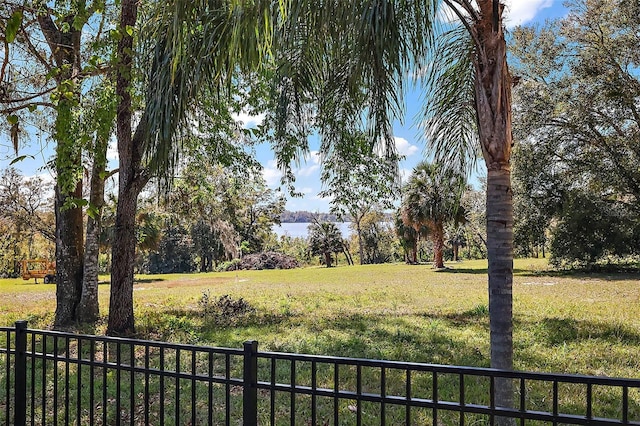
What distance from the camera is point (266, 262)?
2988 centimetres

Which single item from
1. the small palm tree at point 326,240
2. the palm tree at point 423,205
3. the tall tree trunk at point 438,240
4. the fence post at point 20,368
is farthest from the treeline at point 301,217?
the fence post at point 20,368

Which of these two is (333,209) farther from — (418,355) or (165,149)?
(165,149)

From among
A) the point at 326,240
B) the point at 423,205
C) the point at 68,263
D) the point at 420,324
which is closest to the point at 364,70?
the point at 420,324

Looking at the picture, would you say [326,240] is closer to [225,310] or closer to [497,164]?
[225,310]

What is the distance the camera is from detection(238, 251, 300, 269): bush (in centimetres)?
2975

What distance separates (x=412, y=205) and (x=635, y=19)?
36.1ft

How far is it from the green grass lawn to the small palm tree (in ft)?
63.4

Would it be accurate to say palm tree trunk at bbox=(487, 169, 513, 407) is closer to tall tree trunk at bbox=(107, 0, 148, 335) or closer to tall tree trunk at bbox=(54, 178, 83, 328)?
tall tree trunk at bbox=(107, 0, 148, 335)

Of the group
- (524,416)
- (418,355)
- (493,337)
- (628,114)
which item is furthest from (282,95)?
(628,114)

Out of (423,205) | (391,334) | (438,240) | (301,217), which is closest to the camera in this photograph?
(391,334)

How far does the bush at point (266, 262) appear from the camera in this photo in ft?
97.6

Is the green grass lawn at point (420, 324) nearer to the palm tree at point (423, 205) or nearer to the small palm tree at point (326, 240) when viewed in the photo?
the palm tree at point (423, 205)

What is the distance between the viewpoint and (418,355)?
5574 millimetres

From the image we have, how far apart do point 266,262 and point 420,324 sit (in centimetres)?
2275
